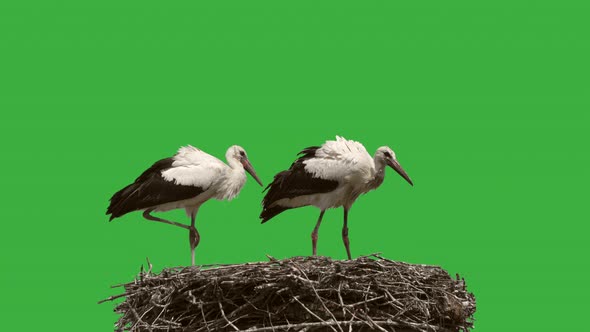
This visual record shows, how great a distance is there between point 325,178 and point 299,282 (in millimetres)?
2425

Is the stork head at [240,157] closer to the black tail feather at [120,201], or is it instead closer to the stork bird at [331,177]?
the stork bird at [331,177]

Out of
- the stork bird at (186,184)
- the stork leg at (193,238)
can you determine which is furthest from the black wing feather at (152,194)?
the stork leg at (193,238)

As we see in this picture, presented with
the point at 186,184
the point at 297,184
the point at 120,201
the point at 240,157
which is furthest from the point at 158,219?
the point at 297,184

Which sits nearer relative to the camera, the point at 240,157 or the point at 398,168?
the point at 398,168

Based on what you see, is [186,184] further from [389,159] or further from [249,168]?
[389,159]

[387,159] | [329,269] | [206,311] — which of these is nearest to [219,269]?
[206,311]

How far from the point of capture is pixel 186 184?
37.9 ft

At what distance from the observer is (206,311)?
977 cm

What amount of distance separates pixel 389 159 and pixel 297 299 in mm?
2859

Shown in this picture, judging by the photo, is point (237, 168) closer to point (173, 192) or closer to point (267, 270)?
point (173, 192)

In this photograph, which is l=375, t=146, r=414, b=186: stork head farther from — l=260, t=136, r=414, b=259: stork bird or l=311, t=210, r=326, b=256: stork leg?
l=311, t=210, r=326, b=256: stork leg

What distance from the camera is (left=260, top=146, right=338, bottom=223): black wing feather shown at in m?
11.8

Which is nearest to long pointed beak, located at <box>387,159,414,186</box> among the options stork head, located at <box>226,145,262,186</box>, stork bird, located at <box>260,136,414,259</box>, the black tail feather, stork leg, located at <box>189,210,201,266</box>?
stork bird, located at <box>260,136,414,259</box>

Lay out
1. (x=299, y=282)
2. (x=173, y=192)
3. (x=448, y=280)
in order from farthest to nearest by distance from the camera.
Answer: (x=173, y=192)
(x=448, y=280)
(x=299, y=282)
